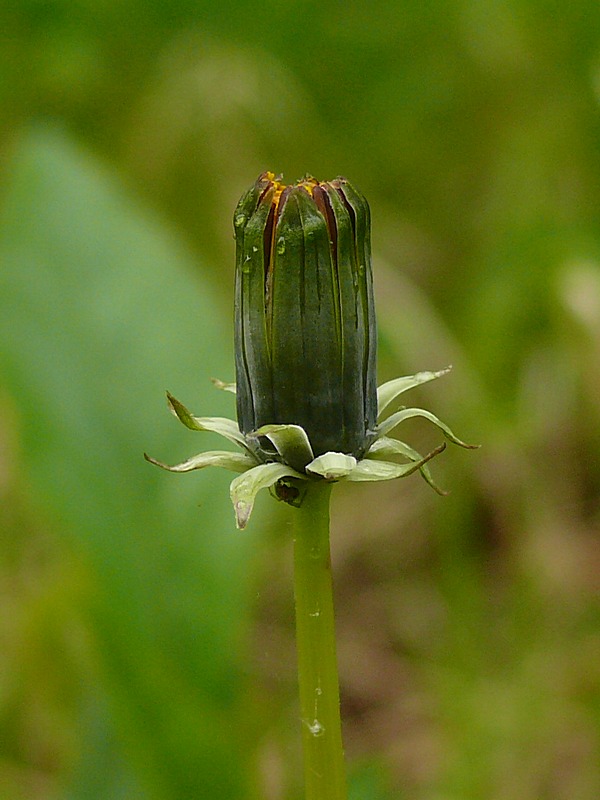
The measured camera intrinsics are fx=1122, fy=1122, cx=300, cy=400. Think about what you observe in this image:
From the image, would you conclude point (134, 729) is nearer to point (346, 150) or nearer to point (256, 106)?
point (256, 106)

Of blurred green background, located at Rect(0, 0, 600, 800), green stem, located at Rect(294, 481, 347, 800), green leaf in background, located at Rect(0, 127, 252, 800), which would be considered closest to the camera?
green stem, located at Rect(294, 481, 347, 800)

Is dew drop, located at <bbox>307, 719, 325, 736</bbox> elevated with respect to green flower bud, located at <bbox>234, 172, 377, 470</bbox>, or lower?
lower

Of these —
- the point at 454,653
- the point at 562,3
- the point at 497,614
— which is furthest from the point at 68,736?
the point at 562,3

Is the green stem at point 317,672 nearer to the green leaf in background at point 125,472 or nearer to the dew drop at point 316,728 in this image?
the dew drop at point 316,728

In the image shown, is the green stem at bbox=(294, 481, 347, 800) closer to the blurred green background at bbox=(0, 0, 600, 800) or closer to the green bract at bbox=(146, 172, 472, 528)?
the green bract at bbox=(146, 172, 472, 528)

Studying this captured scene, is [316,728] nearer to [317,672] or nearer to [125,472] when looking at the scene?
[317,672]

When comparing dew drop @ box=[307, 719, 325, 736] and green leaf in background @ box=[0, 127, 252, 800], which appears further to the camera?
green leaf in background @ box=[0, 127, 252, 800]

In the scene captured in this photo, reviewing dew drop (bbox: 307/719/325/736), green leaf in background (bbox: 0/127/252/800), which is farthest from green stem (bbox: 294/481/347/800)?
green leaf in background (bbox: 0/127/252/800)
